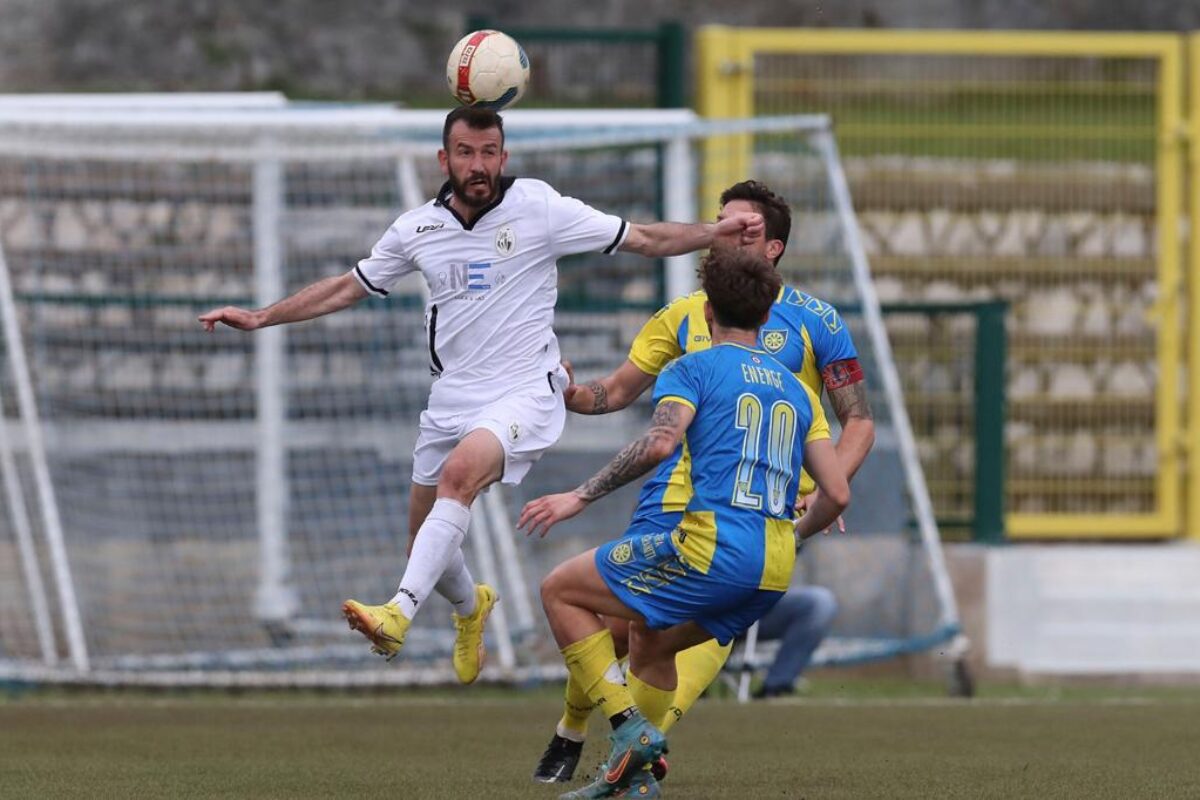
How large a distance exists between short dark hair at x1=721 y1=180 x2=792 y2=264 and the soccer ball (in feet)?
3.00

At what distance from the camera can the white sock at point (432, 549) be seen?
7820mm

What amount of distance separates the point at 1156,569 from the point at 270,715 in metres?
6.29

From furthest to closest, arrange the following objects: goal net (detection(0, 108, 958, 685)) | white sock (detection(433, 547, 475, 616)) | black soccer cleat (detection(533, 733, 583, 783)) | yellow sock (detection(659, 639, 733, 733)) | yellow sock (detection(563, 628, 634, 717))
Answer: goal net (detection(0, 108, 958, 685)) < white sock (detection(433, 547, 475, 616)) < yellow sock (detection(659, 639, 733, 733)) < black soccer cleat (detection(533, 733, 583, 783)) < yellow sock (detection(563, 628, 634, 717))

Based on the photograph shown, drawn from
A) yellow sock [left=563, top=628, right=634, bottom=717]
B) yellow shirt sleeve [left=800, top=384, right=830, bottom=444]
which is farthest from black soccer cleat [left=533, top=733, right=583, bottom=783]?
yellow shirt sleeve [left=800, top=384, right=830, bottom=444]

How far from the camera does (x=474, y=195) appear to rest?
A: 8227 millimetres

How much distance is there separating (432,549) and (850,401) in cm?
147

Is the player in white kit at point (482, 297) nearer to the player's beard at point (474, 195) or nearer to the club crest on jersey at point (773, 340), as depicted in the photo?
the player's beard at point (474, 195)

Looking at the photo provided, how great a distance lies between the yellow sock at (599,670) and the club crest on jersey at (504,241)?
170cm

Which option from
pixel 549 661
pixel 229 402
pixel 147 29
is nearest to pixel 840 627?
pixel 549 661

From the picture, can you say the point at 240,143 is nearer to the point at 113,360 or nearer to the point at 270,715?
the point at 113,360

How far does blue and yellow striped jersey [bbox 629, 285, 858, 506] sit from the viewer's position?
7938 mm

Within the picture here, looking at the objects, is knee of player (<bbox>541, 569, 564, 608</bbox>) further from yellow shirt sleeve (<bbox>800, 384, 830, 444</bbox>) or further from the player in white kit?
the player in white kit

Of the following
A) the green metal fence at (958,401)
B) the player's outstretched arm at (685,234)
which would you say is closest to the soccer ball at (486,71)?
Answer: the player's outstretched arm at (685,234)

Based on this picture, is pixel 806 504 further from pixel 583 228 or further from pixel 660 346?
pixel 583 228
